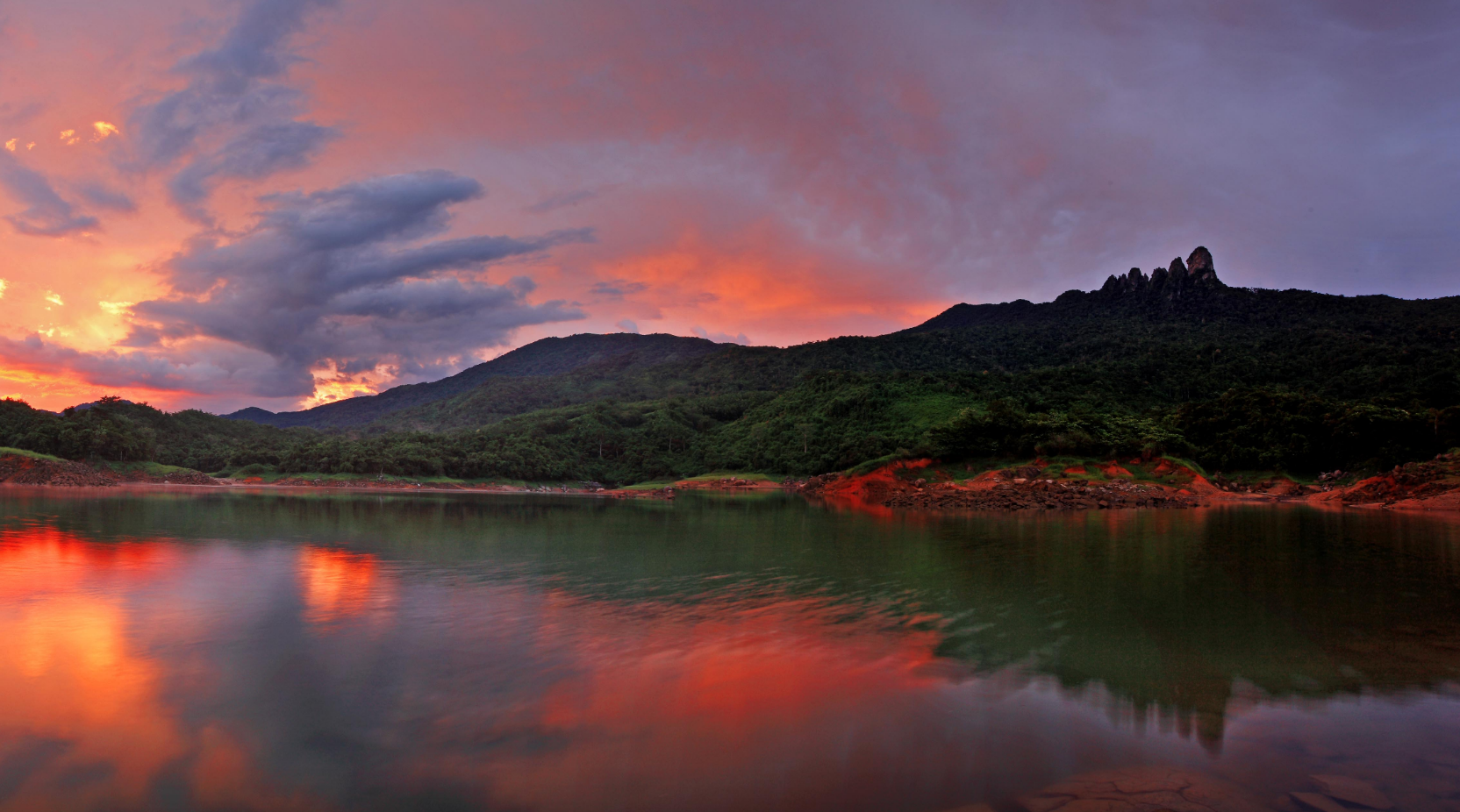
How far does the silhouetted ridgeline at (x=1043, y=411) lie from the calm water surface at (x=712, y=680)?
44.7 metres

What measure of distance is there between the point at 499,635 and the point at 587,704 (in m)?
4.07

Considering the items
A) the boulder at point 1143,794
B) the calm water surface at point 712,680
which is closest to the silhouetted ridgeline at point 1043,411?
the calm water surface at point 712,680

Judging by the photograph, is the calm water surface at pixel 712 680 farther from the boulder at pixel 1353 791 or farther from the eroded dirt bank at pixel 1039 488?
the eroded dirt bank at pixel 1039 488

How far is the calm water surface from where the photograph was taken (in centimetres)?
642

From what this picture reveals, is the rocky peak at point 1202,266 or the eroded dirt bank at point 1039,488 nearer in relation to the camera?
the eroded dirt bank at point 1039,488

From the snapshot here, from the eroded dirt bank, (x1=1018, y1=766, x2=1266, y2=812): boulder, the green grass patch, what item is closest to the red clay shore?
the eroded dirt bank

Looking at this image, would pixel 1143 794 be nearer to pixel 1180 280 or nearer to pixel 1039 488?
pixel 1039 488

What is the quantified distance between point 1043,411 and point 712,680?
75825mm

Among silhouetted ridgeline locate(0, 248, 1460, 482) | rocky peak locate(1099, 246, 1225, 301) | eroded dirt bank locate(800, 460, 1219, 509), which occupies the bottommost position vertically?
eroded dirt bank locate(800, 460, 1219, 509)

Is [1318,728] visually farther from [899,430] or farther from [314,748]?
[899,430]

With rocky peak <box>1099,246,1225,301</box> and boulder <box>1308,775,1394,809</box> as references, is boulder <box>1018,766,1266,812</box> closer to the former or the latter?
boulder <box>1308,775,1394,809</box>

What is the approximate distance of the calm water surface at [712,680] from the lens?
6.42 m

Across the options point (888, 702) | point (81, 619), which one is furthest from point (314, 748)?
point (81, 619)

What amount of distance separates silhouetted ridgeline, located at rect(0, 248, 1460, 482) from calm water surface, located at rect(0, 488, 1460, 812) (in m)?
44.7
